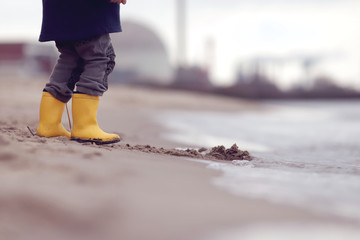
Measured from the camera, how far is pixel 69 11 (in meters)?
1.97

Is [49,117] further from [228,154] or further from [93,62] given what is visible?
[228,154]

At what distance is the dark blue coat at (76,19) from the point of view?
1.95 metres

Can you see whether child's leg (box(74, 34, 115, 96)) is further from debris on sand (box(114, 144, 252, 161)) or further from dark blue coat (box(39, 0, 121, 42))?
debris on sand (box(114, 144, 252, 161))

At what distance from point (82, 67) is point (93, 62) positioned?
0.15 metres

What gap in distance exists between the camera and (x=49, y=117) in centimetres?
207

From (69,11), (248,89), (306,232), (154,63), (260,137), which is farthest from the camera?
(154,63)

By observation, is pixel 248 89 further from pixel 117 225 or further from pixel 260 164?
pixel 117 225

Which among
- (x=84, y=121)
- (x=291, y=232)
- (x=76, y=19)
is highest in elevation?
(x=76, y=19)

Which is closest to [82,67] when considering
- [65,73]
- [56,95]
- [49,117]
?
[65,73]

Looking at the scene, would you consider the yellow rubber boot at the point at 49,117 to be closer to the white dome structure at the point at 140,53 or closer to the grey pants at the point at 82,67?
the grey pants at the point at 82,67

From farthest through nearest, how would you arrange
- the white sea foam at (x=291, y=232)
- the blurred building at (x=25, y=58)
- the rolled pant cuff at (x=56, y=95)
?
the blurred building at (x=25, y=58) → the rolled pant cuff at (x=56, y=95) → the white sea foam at (x=291, y=232)

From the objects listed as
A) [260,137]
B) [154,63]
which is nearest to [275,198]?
[260,137]

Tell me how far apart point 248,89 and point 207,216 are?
43.4 feet

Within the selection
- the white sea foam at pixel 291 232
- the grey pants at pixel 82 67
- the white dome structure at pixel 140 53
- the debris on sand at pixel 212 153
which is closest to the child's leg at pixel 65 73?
the grey pants at pixel 82 67
